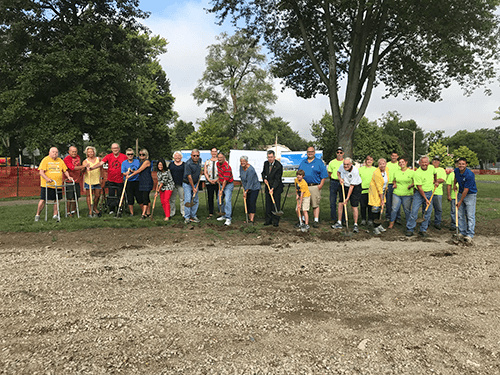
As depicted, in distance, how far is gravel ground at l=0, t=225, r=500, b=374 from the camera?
299cm

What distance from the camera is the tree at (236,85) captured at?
→ 142 ft

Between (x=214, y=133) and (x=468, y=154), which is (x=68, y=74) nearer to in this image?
(x=214, y=133)

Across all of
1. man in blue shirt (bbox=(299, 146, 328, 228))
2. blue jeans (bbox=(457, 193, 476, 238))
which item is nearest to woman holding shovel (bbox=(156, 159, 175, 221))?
man in blue shirt (bbox=(299, 146, 328, 228))

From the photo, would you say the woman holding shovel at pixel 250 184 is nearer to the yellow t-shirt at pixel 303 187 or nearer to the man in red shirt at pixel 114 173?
the yellow t-shirt at pixel 303 187

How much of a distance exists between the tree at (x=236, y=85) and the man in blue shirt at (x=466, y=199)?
3663 cm

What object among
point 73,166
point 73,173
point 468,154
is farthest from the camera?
point 468,154

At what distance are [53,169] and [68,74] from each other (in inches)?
490

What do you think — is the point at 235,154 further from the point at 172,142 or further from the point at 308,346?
the point at 172,142

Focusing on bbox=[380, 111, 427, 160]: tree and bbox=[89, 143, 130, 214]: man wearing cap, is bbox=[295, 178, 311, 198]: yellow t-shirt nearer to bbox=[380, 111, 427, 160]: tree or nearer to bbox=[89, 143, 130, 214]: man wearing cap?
bbox=[89, 143, 130, 214]: man wearing cap

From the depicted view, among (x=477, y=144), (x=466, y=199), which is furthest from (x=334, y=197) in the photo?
(x=477, y=144)

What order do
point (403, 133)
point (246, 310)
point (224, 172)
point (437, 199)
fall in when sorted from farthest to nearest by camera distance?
point (403, 133), point (224, 172), point (437, 199), point (246, 310)

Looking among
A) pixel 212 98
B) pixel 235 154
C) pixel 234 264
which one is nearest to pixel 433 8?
pixel 235 154

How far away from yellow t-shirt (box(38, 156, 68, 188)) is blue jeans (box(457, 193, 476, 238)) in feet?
35.3

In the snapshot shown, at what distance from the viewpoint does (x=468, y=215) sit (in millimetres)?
8312
